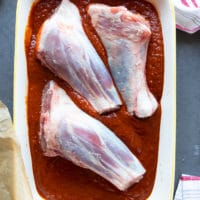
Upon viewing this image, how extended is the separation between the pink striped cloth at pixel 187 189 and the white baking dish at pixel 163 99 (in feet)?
0.37

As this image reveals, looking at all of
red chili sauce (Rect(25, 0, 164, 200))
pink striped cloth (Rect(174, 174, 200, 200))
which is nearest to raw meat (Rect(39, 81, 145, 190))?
red chili sauce (Rect(25, 0, 164, 200))

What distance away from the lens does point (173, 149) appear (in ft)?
3.88

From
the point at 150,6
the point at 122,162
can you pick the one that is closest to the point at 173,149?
the point at 122,162

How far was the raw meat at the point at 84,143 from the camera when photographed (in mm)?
1170

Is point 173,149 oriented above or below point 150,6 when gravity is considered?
below

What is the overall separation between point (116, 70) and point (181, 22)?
0.74 ft

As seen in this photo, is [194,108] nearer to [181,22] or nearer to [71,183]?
[181,22]

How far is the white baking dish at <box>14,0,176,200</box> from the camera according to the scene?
3.85 ft

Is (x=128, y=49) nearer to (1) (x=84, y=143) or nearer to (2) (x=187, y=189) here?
(1) (x=84, y=143)

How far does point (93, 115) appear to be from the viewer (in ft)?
3.92

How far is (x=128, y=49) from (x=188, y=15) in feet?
0.68

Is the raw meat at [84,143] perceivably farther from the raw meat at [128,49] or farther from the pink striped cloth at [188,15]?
the pink striped cloth at [188,15]

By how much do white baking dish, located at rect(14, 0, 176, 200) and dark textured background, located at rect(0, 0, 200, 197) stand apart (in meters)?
0.12

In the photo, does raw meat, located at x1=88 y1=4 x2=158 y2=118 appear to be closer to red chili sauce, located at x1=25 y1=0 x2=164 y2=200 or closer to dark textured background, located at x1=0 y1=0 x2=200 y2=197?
red chili sauce, located at x1=25 y1=0 x2=164 y2=200
